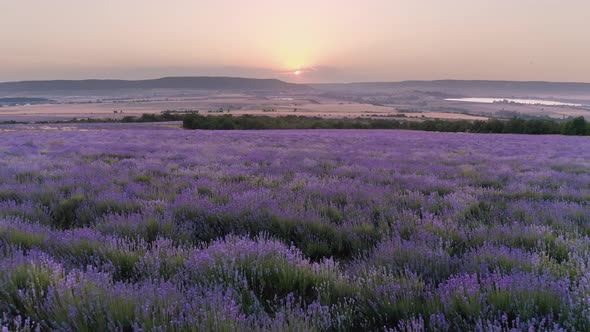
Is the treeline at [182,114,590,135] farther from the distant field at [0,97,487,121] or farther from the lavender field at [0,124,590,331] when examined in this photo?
the lavender field at [0,124,590,331]

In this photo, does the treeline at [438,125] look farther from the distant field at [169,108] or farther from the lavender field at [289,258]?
the lavender field at [289,258]

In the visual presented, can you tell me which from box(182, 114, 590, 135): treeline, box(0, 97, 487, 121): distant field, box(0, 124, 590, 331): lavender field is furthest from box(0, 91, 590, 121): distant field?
box(0, 124, 590, 331): lavender field

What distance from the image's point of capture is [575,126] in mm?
42844

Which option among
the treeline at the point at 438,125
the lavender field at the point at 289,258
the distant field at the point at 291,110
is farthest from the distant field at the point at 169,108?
the lavender field at the point at 289,258

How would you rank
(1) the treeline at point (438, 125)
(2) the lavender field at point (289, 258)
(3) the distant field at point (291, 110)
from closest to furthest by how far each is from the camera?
1. (2) the lavender field at point (289, 258)
2. (1) the treeline at point (438, 125)
3. (3) the distant field at point (291, 110)

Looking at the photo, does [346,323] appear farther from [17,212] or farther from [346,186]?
[17,212]

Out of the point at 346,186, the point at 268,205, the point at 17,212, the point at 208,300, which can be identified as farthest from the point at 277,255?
the point at 17,212

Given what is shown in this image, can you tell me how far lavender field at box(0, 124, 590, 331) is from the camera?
77.0 inches

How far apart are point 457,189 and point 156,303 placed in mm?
5859

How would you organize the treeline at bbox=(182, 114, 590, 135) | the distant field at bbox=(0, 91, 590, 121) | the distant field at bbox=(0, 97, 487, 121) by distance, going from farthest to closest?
the distant field at bbox=(0, 91, 590, 121), the distant field at bbox=(0, 97, 487, 121), the treeline at bbox=(182, 114, 590, 135)

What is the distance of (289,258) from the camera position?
2.75 m

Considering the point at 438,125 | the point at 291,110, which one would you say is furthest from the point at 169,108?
the point at 438,125

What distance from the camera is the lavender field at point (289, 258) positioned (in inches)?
77.0

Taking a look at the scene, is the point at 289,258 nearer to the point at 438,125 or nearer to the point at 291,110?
the point at 438,125
